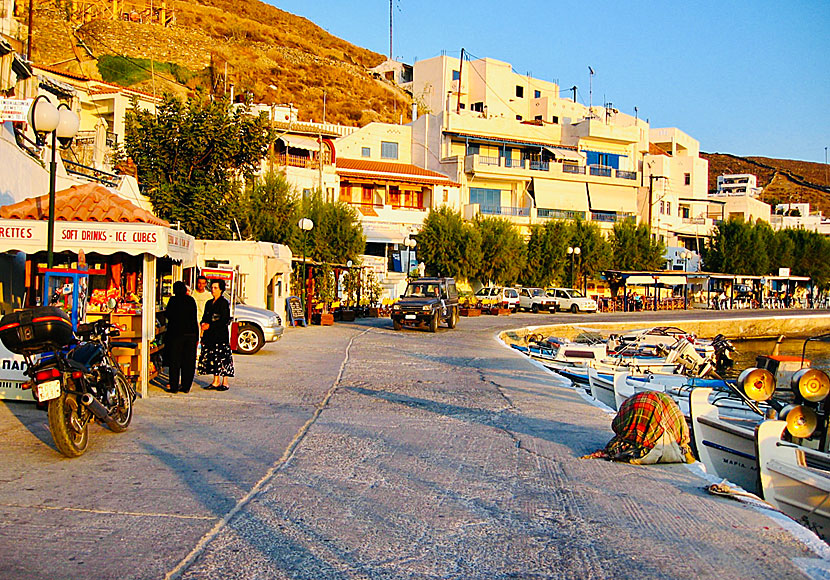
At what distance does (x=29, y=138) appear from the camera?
17.7 metres

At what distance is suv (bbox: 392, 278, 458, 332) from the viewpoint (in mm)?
29062

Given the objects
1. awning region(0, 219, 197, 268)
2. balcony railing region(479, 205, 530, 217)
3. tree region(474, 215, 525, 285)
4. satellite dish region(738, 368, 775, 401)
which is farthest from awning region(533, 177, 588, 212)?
awning region(0, 219, 197, 268)

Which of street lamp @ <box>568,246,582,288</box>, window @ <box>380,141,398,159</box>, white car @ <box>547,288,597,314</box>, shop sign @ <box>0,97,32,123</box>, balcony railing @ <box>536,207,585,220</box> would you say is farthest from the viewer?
window @ <box>380,141,398,159</box>

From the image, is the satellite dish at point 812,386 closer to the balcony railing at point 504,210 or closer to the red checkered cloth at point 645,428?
the red checkered cloth at point 645,428

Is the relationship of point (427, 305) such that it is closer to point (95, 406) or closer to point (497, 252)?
point (95, 406)

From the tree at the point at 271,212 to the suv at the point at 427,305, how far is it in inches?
287

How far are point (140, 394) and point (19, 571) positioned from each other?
6735 millimetres

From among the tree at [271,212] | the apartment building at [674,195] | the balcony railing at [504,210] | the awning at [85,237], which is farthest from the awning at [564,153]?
the awning at [85,237]

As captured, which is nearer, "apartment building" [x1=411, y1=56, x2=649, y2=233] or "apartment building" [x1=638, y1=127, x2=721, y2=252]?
"apartment building" [x1=411, y1=56, x2=649, y2=233]

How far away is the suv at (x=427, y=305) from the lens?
29.1 m

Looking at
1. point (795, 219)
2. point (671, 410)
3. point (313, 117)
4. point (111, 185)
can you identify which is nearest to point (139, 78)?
point (313, 117)

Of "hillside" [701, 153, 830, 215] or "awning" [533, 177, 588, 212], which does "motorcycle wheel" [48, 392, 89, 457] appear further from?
"hillside" [701, 153, 830, 215]

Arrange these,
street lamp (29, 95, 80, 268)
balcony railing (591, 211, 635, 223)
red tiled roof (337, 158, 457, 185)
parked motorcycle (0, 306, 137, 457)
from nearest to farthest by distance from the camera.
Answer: parked motorcycle (0, 306, 137, 457), street lamp (29, 95, 80, 268), red tiled roof (337, 158, 457, 185), balcony railing (591, 211, 635, 223)

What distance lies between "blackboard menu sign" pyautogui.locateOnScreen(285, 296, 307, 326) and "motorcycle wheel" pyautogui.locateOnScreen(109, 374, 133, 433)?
1989 cm
